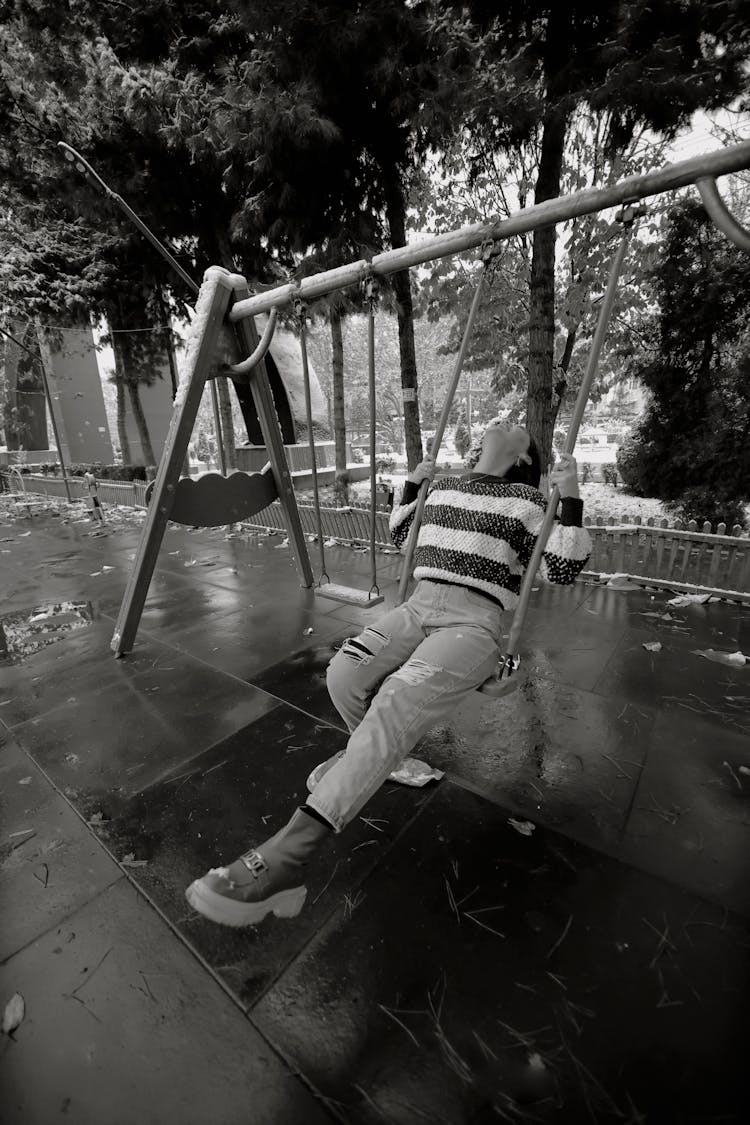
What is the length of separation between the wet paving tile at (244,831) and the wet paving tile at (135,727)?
0.48ft

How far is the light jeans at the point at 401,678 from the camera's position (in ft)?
5.08

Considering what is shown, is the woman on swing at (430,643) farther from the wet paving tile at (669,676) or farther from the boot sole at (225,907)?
the wet paving tile at (669,676)

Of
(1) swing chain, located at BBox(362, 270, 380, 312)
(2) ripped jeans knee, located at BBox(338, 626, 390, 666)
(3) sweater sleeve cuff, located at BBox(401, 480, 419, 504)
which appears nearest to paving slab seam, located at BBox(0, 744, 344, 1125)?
(2) ripped jeans knee, located at BBox(338, 626, 390, 666)

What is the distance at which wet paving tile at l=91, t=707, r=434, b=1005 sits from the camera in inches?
60.2

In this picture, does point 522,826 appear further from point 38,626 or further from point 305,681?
point 38,626

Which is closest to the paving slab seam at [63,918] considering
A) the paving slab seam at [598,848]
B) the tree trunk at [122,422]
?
the paving slab seam at [598,848]

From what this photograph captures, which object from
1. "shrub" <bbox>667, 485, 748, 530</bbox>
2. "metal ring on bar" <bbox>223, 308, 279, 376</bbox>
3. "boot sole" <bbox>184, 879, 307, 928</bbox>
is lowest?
"boot sole" <bbox>184, 879, 307, 928</bbox>

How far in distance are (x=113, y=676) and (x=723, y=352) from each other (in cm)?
902

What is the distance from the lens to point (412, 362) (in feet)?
26.8

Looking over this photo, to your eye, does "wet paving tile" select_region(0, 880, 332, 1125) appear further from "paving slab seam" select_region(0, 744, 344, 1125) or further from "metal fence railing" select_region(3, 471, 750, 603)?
"metal fence railing" select_region(3, 471, 750, 603)

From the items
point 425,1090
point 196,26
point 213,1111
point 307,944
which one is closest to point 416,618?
point 307,944

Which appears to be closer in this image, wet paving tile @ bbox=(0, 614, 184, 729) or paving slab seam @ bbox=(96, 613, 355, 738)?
paving slab seam @ bbox=(96, 613, 355, 738)

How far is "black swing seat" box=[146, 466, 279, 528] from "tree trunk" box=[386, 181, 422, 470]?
4.04 metres

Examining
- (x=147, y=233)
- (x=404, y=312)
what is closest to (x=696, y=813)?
(x=404, y=312)
